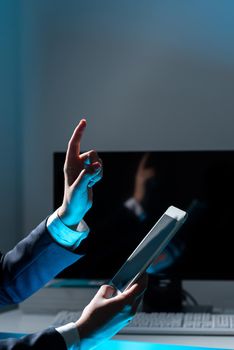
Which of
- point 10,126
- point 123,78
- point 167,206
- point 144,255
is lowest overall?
point 167,206

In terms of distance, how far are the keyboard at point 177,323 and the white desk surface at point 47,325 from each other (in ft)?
0.06

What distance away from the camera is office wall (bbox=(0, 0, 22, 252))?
8.03 feet

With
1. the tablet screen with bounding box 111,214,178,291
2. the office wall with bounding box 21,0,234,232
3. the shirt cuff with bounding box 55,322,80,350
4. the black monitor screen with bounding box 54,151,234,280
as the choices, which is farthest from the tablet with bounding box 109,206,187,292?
the office wall with bounding box 21,0,234,232

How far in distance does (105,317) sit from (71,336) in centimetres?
7

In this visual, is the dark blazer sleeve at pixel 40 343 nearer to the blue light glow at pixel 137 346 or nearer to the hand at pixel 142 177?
the blue light glow at pixel 137 346

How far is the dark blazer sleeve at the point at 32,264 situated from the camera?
1354mm

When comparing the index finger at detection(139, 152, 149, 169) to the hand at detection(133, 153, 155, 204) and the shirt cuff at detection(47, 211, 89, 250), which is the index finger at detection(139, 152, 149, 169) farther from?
the shirt cuff at detection(47, 211, 89, 250)

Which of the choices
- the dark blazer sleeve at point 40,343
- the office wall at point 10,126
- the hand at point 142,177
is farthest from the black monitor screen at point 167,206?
the dark blazer sleeve at point 40,343

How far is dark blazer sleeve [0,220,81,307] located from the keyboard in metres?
0.58

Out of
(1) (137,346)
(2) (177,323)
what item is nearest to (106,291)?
(1) (137,346)

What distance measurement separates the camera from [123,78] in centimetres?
247

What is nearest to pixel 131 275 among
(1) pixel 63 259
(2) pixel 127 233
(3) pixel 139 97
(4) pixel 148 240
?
(4) pixel 148 240

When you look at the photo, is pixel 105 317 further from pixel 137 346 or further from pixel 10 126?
pixel 10 126

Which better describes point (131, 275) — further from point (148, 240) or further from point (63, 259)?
point (63, 259)
